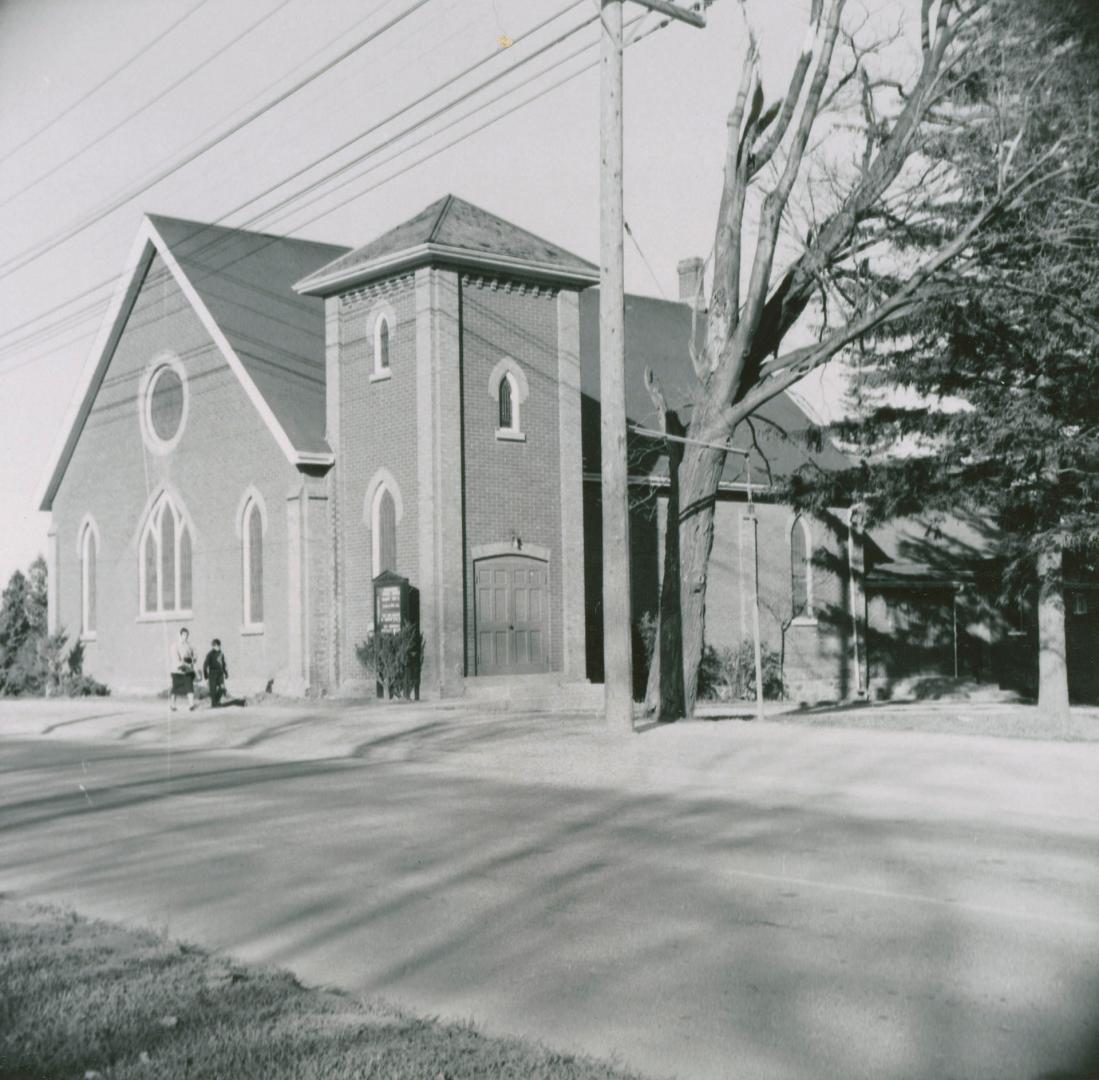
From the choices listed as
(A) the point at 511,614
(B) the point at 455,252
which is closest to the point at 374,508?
(A) the point at 511,614

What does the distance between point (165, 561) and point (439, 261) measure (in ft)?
37.2

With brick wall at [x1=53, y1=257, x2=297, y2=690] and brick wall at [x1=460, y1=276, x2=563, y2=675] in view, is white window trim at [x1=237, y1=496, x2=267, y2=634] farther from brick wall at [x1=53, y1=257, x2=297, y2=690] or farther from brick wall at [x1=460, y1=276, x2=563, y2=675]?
brick wall at [x1=460, y1=276, x2=563, y2=675]

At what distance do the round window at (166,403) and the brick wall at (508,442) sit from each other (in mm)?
9082

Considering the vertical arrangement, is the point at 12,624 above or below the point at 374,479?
below

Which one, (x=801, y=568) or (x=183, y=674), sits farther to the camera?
(x=801, y=568)

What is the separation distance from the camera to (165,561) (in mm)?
33031

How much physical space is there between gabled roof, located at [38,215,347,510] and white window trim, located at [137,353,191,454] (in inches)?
72.2

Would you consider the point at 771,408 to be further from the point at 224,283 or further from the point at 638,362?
the point at 224,283

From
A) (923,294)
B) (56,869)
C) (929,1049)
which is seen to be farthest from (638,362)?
(929,1049)

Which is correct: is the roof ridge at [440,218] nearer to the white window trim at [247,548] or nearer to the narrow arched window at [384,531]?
the narrow arched window at [384,531]

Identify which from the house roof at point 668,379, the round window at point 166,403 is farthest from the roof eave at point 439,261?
the round window at point 166,403

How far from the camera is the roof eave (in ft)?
85.3

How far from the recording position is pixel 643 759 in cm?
1574

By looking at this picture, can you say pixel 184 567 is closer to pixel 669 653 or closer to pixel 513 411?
pixel 513 411
